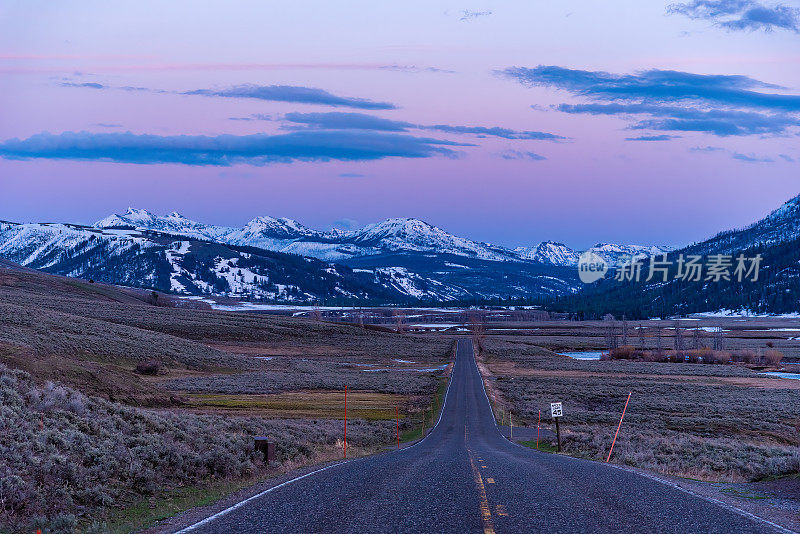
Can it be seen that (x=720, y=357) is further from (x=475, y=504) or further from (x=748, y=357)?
(x=475, y=504)

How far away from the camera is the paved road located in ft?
35.3

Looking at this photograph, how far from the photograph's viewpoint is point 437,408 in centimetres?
5475

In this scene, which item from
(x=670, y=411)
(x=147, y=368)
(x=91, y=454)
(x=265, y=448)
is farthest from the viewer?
(x=147, y=368)

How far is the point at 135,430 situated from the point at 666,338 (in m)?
175

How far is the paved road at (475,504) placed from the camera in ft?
35.3

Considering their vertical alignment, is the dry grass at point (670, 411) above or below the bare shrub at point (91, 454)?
below

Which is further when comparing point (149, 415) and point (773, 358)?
point (773, 358)

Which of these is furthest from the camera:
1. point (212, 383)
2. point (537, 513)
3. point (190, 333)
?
point (190, 333)

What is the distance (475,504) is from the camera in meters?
12.4

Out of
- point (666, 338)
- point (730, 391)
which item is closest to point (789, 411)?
point (730, 391)

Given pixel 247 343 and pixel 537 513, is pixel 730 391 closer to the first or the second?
pixel 537 513

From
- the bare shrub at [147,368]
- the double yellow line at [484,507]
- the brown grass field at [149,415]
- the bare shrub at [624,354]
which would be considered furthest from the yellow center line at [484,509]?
the bare shrub at [624,354]

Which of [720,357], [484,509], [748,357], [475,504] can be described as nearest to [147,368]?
[475,504]

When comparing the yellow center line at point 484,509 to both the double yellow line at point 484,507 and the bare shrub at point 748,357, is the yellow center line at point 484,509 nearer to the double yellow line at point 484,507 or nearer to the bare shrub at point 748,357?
the double yellow line at point 484,507
